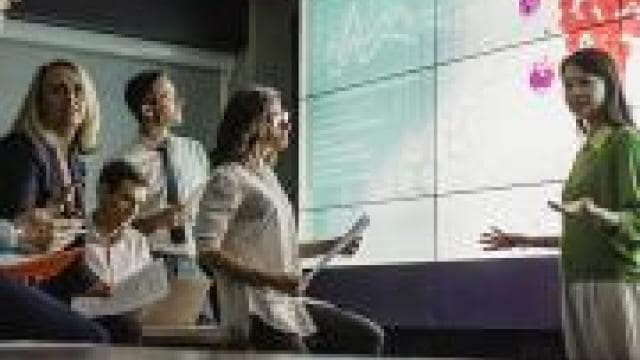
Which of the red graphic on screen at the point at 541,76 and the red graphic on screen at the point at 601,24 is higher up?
the red graphic on screen at the point at 601,24

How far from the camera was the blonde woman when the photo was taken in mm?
2061

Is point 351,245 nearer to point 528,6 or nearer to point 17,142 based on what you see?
point 17,142

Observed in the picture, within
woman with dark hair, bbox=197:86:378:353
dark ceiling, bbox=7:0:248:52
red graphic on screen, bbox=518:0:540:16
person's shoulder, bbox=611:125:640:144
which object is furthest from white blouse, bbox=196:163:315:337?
dark ceiling, bbox=7:0:248:52

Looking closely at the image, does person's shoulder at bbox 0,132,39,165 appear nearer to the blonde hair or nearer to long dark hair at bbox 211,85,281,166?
the blonde hair

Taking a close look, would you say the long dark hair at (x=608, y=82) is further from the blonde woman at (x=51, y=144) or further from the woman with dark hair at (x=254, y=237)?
the blonde woman at (x=51, y=144)

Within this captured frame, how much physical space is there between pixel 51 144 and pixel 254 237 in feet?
1.50

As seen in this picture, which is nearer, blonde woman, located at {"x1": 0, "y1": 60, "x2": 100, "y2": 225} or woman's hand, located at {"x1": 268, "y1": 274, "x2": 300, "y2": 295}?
woman's hand, located at {"x1": 268, "y1": 274, "x2": 300, "y2": 295}

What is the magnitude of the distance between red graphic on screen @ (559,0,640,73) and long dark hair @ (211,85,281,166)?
2193 mm

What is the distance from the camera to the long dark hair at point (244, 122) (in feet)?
6.84

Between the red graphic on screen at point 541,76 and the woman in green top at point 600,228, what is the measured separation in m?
1.78

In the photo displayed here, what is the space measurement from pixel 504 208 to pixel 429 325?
65 centimetres

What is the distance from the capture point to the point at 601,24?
4129mm

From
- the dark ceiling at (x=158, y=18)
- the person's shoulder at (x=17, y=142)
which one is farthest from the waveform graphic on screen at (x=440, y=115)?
the person's shoulder at (x=17, y=142)

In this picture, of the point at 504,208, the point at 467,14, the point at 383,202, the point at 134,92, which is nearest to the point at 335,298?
the point at 383,202
